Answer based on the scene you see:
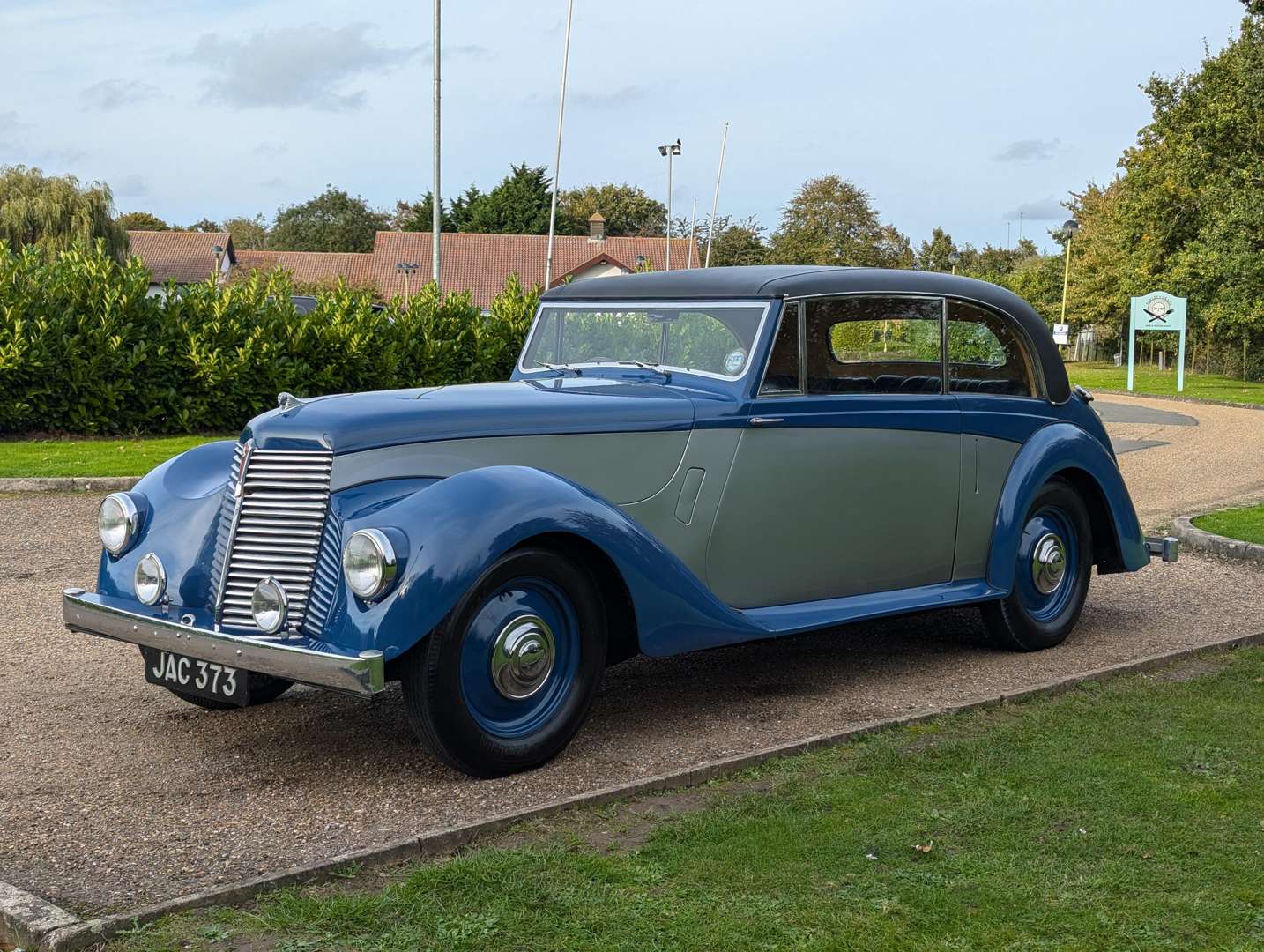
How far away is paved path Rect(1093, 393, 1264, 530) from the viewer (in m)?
12.9

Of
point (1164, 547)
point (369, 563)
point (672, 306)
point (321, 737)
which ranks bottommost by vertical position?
point (321, 737)

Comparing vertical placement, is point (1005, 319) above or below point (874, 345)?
above

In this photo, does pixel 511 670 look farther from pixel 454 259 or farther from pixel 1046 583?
pixel 454 259

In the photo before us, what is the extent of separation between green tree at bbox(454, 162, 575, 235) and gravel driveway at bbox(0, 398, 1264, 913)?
74.8 metres

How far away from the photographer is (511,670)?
492cm

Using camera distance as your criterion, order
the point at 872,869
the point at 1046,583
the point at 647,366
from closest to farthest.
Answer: the point at 872,869 < the point at 647,366 < the point at 1046,583

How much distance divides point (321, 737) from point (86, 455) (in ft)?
33.4

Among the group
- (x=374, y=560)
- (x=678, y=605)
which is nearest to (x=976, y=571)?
(x=678, y=605)

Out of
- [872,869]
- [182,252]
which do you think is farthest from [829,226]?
[872,869]

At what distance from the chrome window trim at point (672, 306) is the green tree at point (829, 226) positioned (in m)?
59.3

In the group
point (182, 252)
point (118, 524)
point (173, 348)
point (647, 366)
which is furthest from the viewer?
point (182, 252)

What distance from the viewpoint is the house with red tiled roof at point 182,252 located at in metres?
77.8

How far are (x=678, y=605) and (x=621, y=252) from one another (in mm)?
74159

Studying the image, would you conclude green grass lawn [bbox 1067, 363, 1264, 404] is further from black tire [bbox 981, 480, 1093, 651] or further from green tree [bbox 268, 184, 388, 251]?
green tree [bbox 268, 184, 388, 251]
